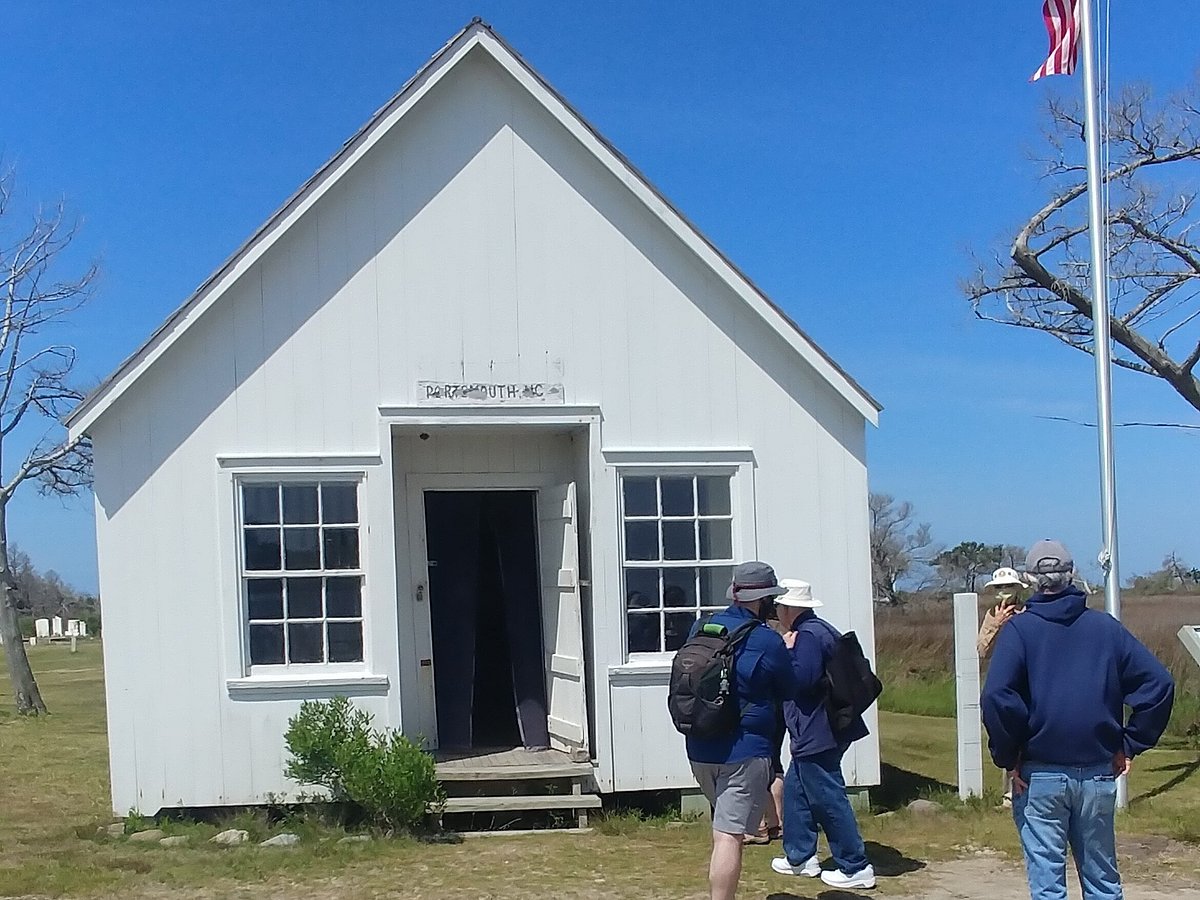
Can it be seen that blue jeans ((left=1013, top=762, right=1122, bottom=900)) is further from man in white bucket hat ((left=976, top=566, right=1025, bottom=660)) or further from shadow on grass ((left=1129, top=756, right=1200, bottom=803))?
shadow on grass ((left=1129, top=756, right=1200, bottom=803))

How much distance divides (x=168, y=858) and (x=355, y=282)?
4.38 metres

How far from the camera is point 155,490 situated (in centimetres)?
960

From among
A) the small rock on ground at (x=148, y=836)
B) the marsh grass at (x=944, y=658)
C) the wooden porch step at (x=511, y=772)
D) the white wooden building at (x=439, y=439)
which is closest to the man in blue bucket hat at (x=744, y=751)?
the wooden porch step at (x=511, y=772)

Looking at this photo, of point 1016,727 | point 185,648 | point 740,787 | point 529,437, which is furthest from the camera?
point 529,437

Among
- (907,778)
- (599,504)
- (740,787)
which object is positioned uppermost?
(599,504)

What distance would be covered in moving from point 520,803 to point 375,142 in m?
5.15

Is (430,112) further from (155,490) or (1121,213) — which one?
(1121,213)

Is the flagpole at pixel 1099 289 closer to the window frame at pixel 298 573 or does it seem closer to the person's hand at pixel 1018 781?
the person's hand at pixel 1018 781

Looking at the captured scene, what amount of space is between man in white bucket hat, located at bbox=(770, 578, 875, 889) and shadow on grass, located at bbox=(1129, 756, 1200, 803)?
405 cm

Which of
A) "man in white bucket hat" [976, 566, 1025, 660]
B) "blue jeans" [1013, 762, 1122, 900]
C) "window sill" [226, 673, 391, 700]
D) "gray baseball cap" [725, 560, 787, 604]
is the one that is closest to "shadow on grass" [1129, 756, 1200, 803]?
"man in white bucket hat" [976, 566, 1025, 660]

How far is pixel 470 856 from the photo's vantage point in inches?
347

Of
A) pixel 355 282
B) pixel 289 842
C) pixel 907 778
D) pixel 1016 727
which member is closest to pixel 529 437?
pixel 355 282

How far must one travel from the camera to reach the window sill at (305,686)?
9.62 metres

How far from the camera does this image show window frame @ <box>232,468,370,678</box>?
381 inches
